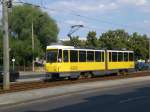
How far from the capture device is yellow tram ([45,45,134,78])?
3784cm

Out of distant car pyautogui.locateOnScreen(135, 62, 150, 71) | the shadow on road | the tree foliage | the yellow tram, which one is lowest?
the shadow on road

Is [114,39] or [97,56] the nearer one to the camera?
[97,56]

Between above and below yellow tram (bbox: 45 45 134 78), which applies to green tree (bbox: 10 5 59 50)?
above

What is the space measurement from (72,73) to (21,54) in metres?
36.3

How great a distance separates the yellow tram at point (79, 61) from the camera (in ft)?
124

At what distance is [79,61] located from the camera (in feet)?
131

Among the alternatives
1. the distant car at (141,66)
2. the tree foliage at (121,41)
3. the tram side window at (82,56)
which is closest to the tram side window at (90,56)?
the tram side window at (82,56)

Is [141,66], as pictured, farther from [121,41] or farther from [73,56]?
[121,41]

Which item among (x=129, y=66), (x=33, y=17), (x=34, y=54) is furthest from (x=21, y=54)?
(x=129, y=66)

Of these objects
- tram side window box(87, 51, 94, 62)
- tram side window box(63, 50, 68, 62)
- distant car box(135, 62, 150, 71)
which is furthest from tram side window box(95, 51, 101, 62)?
distant car box(135, 62, 150, 71)

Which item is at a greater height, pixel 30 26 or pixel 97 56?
pixel 30 26

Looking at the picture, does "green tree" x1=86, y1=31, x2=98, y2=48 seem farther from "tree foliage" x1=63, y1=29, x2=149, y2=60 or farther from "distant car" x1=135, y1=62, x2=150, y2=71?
"distant car" x1=135, y1=62, x2=150, y2=71

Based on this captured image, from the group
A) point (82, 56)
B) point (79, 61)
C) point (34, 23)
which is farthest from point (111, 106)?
point (34, 23)

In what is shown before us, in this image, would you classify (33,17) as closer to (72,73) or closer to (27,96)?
(72,73)
